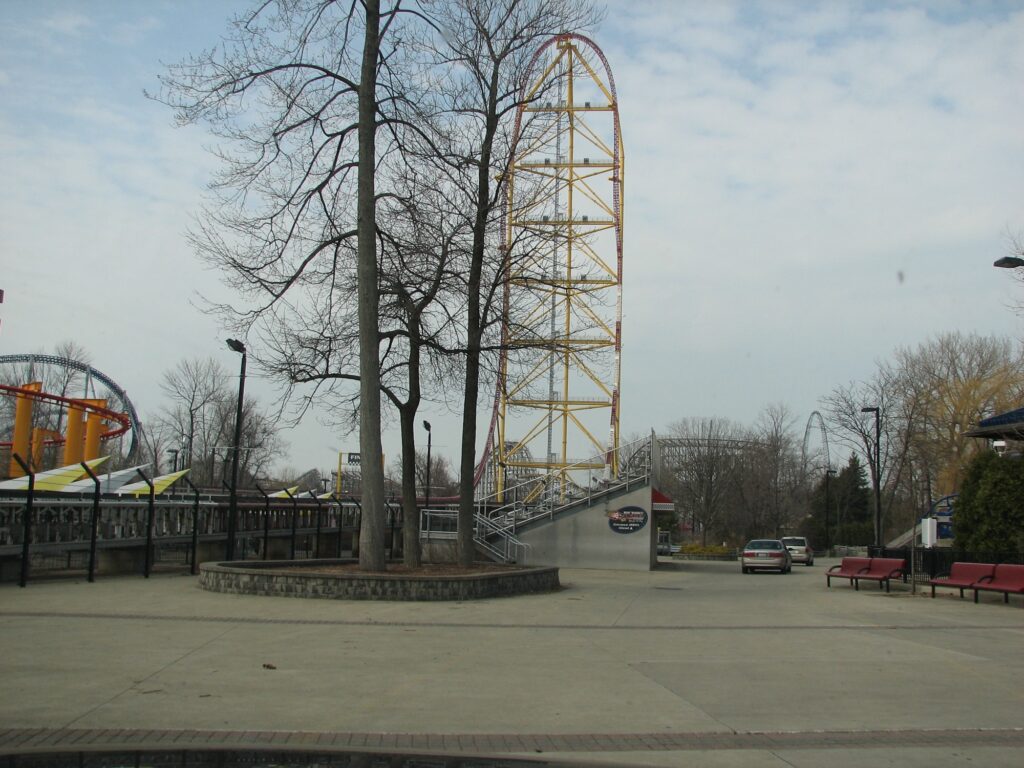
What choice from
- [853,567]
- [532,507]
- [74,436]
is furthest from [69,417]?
[853,567]

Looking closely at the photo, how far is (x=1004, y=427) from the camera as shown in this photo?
975 inches

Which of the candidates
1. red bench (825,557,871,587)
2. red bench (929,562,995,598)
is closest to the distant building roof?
red bench (929,562,995,598)

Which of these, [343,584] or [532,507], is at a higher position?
[532,507]

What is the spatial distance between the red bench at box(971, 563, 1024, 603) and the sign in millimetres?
14319

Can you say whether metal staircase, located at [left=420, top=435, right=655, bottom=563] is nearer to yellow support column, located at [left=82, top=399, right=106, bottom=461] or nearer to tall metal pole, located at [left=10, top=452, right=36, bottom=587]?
tall metal pole, located at [left=10, top=452, right=36, bottom=587]

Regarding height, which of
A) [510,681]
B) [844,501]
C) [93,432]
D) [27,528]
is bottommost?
[510,681]

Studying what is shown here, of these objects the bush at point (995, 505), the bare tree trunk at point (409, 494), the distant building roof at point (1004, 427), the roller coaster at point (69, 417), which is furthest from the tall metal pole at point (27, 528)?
the bush at point (995, 505)

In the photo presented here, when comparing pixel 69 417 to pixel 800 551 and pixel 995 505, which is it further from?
pixel 995 505

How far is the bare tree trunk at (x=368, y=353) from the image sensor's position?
19281 millimetres

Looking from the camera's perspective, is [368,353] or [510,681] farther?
[368,353]

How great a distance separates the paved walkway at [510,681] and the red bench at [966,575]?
4.63 m

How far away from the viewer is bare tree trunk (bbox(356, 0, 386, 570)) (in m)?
19.3

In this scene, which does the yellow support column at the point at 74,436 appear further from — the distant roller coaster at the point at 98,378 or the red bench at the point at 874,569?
the red bench at the point at 874,569

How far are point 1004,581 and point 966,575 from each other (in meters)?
1.54
